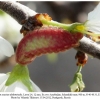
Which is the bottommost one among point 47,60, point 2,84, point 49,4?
point 2,84

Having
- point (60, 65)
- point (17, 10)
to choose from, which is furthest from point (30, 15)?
point (60, 65)

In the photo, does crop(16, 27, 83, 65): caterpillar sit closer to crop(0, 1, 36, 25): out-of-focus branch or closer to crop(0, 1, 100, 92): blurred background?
crop(0, 1, 36, 25): out-of-focus branch

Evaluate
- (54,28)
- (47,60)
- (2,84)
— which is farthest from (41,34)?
(47,60)

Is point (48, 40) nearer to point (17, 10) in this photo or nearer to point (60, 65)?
point (17, 10)

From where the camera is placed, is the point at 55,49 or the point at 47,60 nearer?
the point at 55,49

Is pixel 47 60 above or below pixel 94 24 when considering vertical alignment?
above

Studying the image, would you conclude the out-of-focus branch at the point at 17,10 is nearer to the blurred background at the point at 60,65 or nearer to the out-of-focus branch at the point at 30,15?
the out-of-focus branch at the point at 30,15

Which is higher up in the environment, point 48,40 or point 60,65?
point 60,65

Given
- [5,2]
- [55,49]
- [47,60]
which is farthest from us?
[47,60]

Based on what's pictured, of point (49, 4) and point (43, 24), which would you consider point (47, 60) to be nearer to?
point (49, 4)

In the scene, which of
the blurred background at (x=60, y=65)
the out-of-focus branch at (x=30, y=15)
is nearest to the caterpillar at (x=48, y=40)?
the out-of-focus branch at (x=30, y=15)
